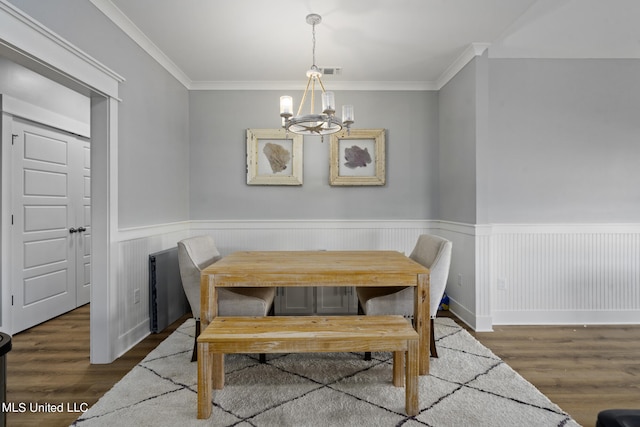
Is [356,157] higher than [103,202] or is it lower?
higher

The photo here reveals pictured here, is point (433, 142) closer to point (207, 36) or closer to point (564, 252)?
point (564, 252)

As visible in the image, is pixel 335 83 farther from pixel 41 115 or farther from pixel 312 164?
pixel 41 115

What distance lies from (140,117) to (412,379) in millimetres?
2862

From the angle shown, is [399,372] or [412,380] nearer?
[412,380]

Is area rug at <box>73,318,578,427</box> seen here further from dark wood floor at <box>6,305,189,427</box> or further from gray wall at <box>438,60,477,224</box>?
gray wall at <box>438,60,477,224</box>

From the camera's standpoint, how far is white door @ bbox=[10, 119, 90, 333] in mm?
3008

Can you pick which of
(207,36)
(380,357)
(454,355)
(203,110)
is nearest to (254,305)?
(380,357)

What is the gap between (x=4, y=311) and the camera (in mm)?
2848

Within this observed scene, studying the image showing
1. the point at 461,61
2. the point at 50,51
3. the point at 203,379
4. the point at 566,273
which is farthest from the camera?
the point at 461,61

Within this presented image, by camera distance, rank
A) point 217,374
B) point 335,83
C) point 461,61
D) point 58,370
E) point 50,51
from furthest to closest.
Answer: point 335,83 < point 461,61 < point 58,370 < point 217,374 < point 50,51

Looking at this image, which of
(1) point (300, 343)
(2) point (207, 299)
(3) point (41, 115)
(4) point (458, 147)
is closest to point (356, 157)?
(4) point (458, 147)

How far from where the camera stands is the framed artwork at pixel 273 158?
386 centimetres

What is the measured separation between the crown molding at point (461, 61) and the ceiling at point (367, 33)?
10 millimetres

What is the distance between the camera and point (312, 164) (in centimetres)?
392
